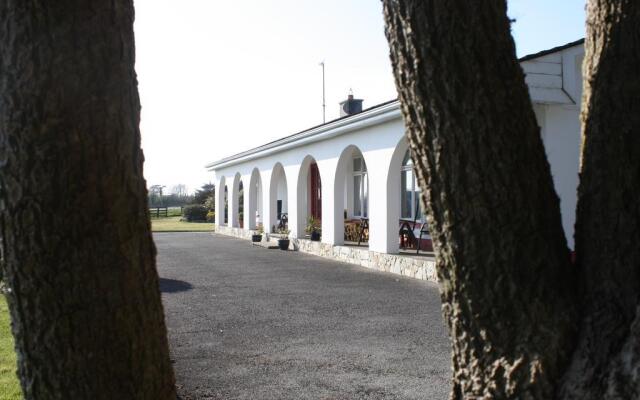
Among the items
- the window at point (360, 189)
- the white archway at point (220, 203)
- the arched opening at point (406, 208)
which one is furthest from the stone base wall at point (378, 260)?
the white archway at point (220, 203)

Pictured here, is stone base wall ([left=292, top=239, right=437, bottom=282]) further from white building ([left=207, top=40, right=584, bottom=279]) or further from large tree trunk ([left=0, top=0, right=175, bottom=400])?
large tree trunk ([left=0, top=0, right=175, bottom=400])

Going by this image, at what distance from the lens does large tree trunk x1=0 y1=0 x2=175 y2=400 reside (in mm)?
1590

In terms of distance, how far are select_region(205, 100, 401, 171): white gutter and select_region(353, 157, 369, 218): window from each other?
245 cm

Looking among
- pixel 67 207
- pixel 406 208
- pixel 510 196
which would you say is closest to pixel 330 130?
pixel 406 208

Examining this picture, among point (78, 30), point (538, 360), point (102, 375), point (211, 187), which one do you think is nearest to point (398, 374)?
point (538, 360)

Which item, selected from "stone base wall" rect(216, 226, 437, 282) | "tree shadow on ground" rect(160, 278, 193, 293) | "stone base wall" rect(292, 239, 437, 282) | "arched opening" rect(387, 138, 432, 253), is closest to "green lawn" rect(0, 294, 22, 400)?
"tree shadow on ground" rect(160, 278, 193, 293)

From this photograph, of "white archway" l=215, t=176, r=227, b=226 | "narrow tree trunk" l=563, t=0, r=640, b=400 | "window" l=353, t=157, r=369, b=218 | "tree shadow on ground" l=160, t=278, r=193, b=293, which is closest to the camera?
"narrow tree trunk" l=563, t=0, r=640, b=400

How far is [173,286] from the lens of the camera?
37.3 feet

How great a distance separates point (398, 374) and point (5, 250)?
4.33m

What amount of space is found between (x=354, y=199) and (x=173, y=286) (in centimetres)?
1005

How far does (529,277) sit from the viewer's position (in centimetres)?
190

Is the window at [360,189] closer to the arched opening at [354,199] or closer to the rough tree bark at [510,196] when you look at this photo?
the arched opening at [354,199]

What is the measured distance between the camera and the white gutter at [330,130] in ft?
41.4

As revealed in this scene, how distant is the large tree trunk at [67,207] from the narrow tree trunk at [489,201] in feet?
3.15
